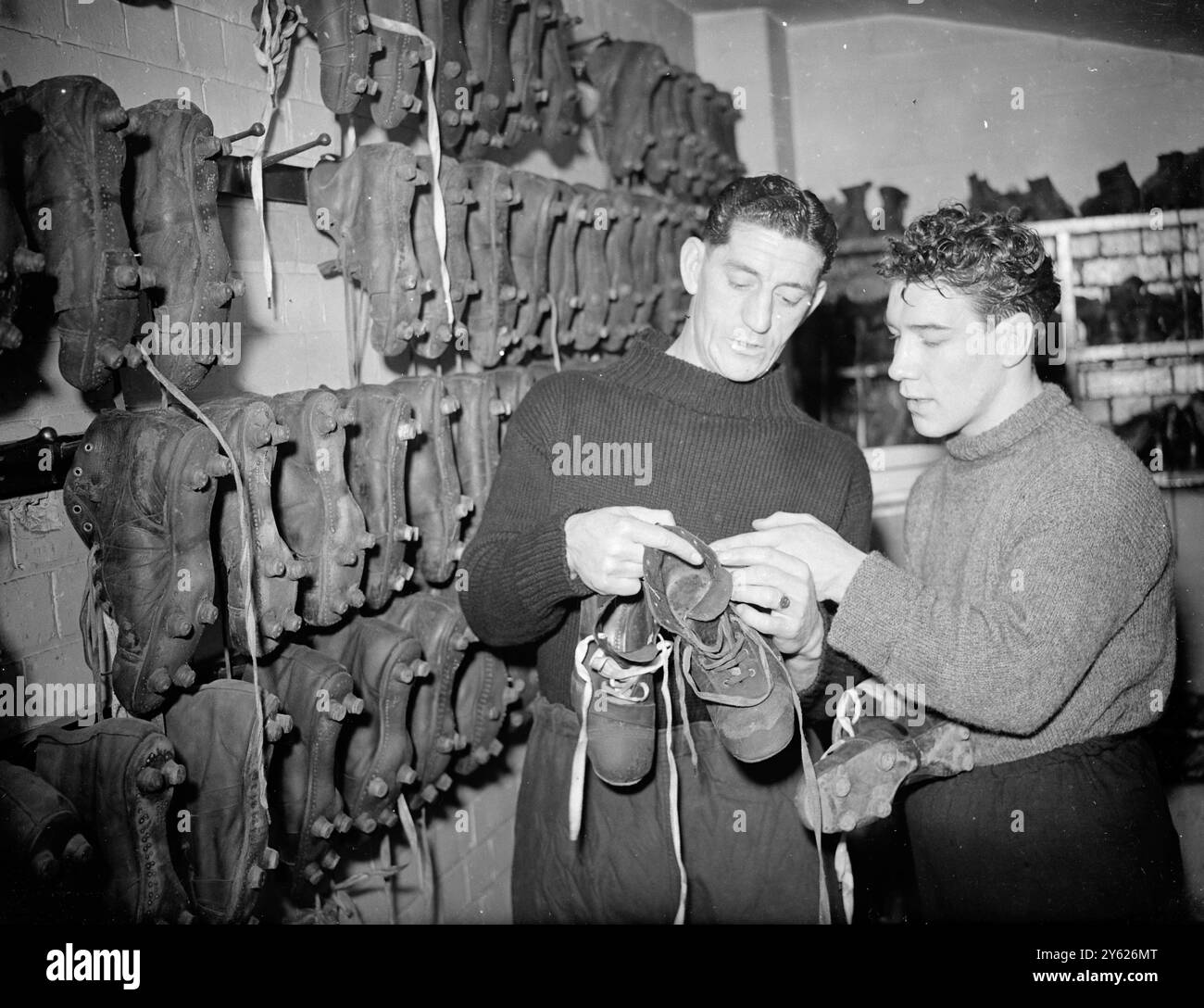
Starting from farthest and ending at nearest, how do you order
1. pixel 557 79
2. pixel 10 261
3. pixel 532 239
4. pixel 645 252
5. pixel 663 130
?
pixel 663 130 < pixel 645 252 < pixel 557 79 < pixel 532 239 < pixel 10 261

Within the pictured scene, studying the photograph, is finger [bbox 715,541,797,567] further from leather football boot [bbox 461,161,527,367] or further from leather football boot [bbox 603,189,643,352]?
leather football boot [bbox 603,189,643,352]

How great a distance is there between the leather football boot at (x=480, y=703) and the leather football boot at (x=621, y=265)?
102 centimetres

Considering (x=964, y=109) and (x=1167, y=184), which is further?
(x=964, y=109)

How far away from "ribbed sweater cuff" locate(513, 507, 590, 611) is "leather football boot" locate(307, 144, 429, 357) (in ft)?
2.04

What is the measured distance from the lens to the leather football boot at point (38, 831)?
1.26 m

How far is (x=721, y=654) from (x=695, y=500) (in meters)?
0.41

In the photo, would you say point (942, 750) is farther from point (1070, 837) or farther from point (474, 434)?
point (474, 434)

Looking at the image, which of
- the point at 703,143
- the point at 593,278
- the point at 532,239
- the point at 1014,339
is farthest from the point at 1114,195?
the point at 1014,339

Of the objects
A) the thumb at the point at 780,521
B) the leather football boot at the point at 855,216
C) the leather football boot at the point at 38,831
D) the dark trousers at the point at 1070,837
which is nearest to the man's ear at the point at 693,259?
the thumb at the point at 780,521

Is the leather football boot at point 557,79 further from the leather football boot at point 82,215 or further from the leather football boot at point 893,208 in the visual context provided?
the leather football boot at point 893,208

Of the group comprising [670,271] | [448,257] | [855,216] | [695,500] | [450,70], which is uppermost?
[855,216]

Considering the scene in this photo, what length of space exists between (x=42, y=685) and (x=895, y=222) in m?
3.67

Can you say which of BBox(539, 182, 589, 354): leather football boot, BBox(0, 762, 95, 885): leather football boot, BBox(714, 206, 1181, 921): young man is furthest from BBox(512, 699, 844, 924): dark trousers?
BBox(539, 182, 589, 354): leather football boot

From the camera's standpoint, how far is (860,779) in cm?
153
